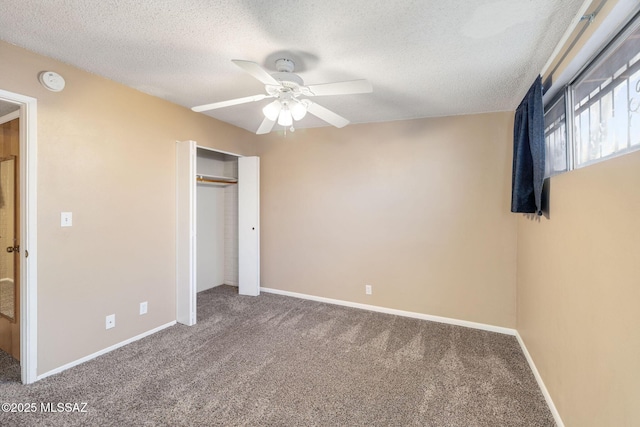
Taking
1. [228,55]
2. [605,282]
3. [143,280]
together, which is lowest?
[143,280]

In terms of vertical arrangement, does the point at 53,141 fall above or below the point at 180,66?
below

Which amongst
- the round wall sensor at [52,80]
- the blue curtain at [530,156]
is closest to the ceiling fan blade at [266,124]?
the round wall sensor at [52,80]

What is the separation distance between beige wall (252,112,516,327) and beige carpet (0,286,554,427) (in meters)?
0.50

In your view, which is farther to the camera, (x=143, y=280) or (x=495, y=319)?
(x=495, y=319)

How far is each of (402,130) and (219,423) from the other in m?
3.28

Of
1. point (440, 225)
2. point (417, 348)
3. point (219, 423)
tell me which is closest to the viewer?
point (219, 423)

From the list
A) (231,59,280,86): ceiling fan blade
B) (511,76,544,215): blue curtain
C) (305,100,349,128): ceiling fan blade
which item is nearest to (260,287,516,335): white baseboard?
(511,76,544,215): blue curtain

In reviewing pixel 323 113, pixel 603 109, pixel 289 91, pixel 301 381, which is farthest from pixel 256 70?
pixel 301 381

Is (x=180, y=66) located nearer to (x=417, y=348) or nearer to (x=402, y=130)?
(x=402, y=130)

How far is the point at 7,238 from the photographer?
244 centimetres

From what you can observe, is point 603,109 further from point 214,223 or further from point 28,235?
point 214,223

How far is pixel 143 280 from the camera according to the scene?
2.77 meters

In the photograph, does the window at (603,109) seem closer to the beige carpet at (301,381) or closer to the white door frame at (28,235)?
the beige carpet at (301,381)

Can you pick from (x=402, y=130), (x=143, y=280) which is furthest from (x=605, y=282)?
(x=143, y=280)
